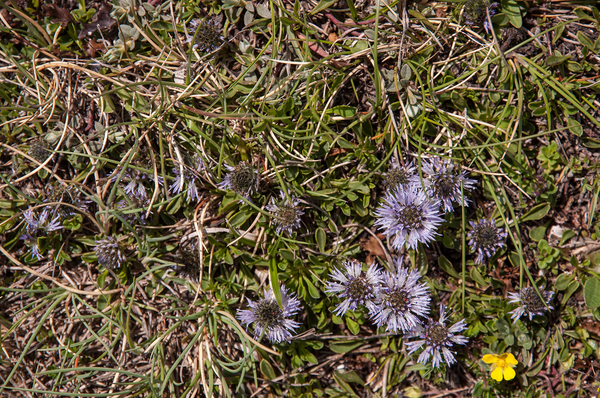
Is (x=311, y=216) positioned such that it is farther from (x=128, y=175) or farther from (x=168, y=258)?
(x=128, y=175)

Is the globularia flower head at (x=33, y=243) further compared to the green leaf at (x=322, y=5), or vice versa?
the globularia flower head at (x=33, y=243)

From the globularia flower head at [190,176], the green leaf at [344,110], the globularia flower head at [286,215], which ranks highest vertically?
the green leaf at [344,110]

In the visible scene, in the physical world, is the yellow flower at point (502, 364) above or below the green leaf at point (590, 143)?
below

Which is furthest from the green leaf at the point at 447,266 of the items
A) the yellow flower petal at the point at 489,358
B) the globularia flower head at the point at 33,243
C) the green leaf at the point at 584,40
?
the globularia flower head at the point at 33,243

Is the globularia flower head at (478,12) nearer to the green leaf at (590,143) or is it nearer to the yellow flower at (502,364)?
the green leaf at (590,143)

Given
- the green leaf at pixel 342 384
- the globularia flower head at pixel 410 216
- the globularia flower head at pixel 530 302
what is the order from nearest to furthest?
the globularia flower head at pixel 410 216 → the globularia flower head at pixel 530 302 → the green leaf at pixel 342 384

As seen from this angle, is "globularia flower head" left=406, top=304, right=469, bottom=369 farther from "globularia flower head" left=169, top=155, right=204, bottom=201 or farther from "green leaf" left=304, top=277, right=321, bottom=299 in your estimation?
"globularia flower head" left=169, top=155, right=204, bottom=201

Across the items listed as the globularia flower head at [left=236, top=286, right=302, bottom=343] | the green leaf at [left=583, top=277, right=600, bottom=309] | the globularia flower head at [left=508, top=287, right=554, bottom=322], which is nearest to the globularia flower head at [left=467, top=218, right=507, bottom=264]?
the globularia flower head at [left=508, top=287, right=554, bottom=322]
